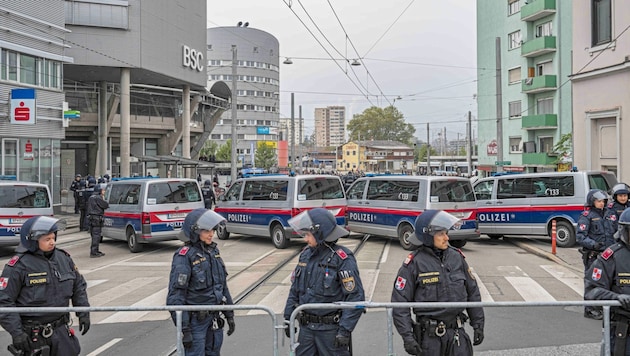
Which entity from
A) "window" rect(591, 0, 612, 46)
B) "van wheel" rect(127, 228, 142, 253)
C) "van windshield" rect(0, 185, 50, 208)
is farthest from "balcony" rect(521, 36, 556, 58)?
"van windshield" rect(0, 185, 50, 208)

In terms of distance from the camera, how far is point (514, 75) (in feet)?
150

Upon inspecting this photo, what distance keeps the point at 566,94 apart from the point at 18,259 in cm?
4171

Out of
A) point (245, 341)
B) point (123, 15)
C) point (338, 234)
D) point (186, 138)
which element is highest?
point (123, 15)

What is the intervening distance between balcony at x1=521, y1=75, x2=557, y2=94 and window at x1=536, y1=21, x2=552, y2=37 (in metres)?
3.37

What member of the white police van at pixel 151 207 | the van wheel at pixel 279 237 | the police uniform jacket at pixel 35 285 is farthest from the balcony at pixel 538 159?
the police uniform jacket at pixel 35 285

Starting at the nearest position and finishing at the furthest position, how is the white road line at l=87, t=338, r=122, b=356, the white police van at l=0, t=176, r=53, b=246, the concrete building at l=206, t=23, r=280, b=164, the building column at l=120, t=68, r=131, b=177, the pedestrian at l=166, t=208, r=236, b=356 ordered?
the pedestrian at l=166, t=208, r=236, b=356
the white road line at l=87, t=338, r=122, b=356
the white police van at l=0, t=176, r=53, b=246
the building column at l=120, t=68, r=131, b=177
the concrete building at l=206, t=23, r=280, b=164

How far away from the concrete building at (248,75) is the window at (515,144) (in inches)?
2414

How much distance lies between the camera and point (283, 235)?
14672mm

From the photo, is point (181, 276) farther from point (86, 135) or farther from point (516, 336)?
point (86, 135)

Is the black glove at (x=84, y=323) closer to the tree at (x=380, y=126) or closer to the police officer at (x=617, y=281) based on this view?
the police officer at (x=617, y=281)

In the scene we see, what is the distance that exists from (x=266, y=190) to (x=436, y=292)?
36.4ft

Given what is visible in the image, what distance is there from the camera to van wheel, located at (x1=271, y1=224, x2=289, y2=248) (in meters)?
14.7

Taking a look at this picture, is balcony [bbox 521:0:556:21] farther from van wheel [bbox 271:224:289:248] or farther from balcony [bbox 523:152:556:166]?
van wheel [bbox 271:224:289:248]

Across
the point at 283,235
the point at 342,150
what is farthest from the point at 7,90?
the point at 342,150
